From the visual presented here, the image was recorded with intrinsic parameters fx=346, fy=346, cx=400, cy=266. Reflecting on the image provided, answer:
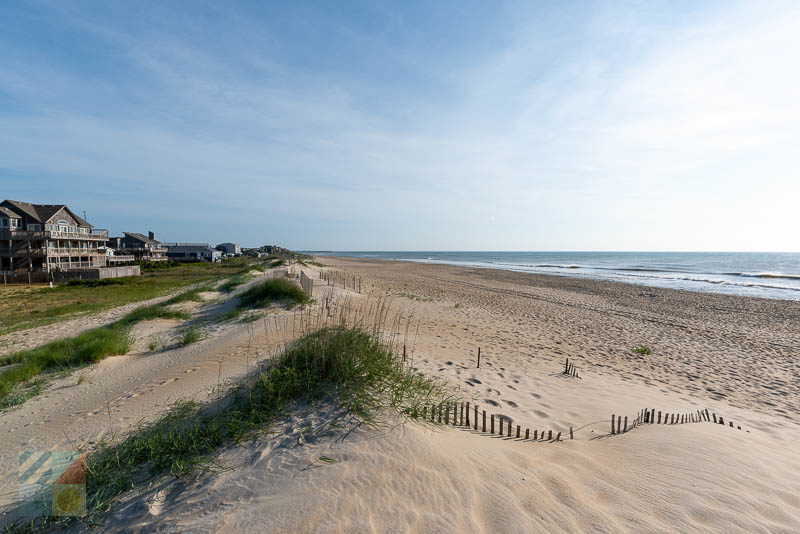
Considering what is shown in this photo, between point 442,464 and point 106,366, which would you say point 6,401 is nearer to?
point 106,366

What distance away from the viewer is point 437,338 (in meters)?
10.6

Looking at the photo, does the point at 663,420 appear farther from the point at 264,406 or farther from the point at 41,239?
the point at 41,239

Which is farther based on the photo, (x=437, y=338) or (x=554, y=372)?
(x=437, y=338)

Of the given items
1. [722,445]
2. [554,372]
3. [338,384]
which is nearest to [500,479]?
[338,384]

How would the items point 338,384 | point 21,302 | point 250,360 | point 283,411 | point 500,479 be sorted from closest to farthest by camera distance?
1. point 500,479
2. point 283,411
3. point 338,384
4. point 250,360
5. point 21,302

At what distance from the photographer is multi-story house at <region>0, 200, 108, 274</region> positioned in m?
33.7

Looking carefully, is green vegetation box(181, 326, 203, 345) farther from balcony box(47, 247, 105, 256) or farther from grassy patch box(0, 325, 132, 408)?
balcony box(47, 247, 105, 256)

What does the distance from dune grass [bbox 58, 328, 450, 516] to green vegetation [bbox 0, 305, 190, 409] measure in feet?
14.2

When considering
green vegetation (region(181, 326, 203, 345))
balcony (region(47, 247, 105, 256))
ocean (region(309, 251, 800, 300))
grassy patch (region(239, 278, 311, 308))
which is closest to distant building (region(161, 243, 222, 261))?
balcony (region(47, 247, 105, 256))

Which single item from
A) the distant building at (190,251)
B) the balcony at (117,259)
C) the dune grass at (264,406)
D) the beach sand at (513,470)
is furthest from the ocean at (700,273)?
the distant building at (190,251)

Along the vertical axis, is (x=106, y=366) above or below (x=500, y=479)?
below

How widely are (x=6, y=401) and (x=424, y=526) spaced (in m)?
8.06

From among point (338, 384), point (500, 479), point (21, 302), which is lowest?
point (21, 302)

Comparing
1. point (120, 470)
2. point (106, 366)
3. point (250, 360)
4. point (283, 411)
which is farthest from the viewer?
point (106, 366)
